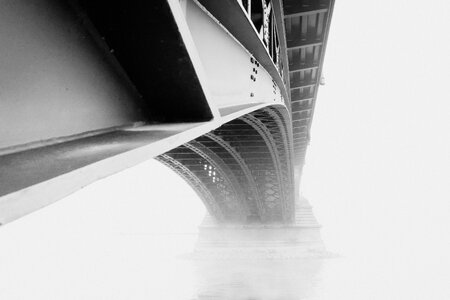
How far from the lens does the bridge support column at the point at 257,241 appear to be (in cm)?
3581

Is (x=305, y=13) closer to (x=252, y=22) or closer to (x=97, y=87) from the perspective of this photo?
(x=252, y=22)

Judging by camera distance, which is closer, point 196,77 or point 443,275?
point 196,77

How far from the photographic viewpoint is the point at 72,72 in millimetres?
1800

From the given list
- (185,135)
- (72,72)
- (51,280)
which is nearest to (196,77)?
(185,135)

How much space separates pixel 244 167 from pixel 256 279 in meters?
8.33

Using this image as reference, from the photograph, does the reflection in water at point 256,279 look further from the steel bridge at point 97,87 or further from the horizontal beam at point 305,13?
the steel bridge at point 97,87

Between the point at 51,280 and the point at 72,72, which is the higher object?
the point at 72,72

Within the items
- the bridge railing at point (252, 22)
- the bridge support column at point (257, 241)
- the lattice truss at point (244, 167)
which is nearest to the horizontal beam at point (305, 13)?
the bridge railing at point (252, 22)

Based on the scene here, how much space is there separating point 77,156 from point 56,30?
0.70 metres

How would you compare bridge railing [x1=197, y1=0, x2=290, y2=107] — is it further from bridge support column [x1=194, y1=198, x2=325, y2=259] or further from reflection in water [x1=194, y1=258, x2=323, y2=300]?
bridge support column [x1=194, y1=198, x2=325, y2=259]

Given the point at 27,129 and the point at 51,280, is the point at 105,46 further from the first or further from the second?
the point at 51,280

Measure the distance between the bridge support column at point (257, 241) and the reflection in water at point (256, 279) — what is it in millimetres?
1103

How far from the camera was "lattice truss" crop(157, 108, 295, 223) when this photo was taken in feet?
61.5

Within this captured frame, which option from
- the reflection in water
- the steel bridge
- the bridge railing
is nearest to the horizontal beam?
the bridge railing
